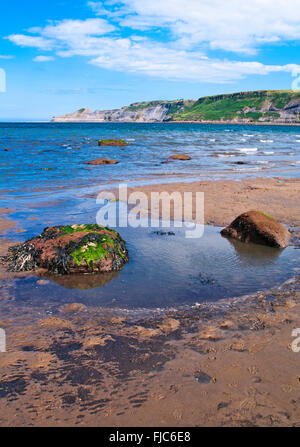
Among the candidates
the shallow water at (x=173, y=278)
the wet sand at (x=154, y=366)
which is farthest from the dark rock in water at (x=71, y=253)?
the wet sand at (x=154, y=366)

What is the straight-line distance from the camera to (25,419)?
3127 mm

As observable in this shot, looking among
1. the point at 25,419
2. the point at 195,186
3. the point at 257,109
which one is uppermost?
the point at 257,109

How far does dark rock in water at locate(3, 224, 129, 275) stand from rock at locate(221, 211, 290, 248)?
3172mm

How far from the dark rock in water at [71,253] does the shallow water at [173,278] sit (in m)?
0.22

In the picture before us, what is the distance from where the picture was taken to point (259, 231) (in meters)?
8.20

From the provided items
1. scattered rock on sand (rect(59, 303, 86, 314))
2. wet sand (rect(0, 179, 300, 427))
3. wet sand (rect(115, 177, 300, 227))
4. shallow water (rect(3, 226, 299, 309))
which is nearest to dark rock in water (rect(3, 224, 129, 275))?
shallow water (rect(3, 226, 299, 309))

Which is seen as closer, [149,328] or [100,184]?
[149,328]

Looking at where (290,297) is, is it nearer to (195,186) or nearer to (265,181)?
(195,186)

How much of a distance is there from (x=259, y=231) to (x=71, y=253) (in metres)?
4.59

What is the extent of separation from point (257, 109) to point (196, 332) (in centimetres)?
21562

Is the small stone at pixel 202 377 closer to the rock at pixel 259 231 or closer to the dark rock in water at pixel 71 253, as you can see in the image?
the dark rock in water at pixel 71 253

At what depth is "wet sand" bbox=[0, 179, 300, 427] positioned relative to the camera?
320 cm

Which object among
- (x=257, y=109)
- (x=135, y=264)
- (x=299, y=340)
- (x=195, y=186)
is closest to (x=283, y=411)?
(x=299, y=340)

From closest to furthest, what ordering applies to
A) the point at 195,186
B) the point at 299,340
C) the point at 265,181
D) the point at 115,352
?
the point at 115,352 → the point at 299,340 → the point at 195,186 → the point at 265,181
